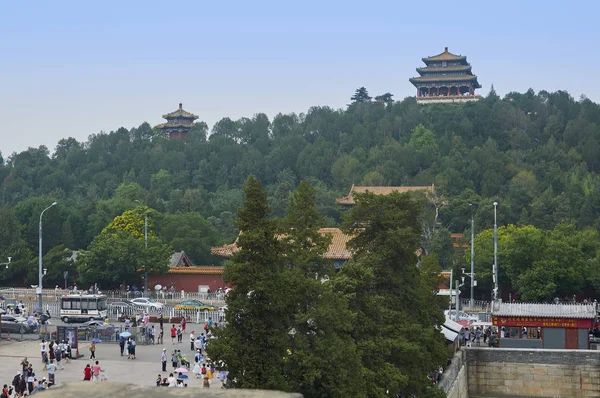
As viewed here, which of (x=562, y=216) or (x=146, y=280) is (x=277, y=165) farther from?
(x=146, y=280)

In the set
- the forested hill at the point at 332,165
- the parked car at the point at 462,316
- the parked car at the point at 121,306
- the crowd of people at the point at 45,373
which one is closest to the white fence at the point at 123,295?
the parked car at the point at 121,306

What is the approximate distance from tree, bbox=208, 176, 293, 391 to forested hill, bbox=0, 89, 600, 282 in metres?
42.6

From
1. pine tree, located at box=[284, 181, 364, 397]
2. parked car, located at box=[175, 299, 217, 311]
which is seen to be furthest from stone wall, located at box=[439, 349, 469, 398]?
parked car, located at box=[175, 299, 217, 311]

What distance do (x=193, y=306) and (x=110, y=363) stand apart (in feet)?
42.0

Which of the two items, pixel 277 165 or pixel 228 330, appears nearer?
pixel 228 330

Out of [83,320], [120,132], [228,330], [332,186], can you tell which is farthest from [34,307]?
[120,132]

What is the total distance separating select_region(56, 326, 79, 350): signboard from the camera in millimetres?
29078

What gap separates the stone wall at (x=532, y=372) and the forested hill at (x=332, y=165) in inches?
1136

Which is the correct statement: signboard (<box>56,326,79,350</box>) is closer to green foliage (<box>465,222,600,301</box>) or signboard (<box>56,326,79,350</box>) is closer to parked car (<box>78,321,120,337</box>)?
parked car (<box>78,321,120,337</box>)

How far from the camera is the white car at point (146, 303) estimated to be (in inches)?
1610

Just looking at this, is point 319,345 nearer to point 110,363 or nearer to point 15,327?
point 110,363

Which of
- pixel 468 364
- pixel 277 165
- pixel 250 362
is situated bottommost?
pixel 468 364

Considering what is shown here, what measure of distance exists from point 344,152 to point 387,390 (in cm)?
8012

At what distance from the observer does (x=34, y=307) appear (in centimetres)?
4266
